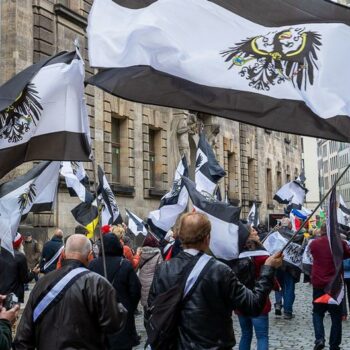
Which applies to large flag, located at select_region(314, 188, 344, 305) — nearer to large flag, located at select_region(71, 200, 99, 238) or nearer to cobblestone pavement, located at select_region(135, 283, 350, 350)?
cobblestone pavement, located at select_region(135, 283, 350, 350)

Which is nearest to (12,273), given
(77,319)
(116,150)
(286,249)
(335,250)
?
(335,250)

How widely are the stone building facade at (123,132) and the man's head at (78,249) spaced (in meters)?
13.6

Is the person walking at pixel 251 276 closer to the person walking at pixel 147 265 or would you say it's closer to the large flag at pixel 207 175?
the person walking at pixel 147 265

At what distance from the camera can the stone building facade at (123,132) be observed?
18.5 meters

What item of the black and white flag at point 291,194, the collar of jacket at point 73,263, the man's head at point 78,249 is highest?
the black and white flag at point 291,194

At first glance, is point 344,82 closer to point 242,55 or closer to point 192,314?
point 242,55

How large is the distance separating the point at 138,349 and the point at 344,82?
18.0ft

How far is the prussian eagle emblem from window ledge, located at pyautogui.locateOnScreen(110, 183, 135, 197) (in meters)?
17.5

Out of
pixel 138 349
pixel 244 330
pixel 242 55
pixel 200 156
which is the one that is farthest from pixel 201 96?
pixel 200 156

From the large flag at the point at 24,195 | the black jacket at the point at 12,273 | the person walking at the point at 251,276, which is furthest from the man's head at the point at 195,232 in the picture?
the black jacket at the point at 12,273

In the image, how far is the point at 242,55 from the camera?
5051 mm

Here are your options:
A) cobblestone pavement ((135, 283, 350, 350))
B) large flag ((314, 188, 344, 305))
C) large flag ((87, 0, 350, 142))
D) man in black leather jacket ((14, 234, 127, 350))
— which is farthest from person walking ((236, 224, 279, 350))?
man in black leather jacket ((14, 234, 127, 350))

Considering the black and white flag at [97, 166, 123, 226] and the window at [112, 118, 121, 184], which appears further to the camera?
the window at [112, 118, 121, 184]

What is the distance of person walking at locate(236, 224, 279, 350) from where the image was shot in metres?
7.36
